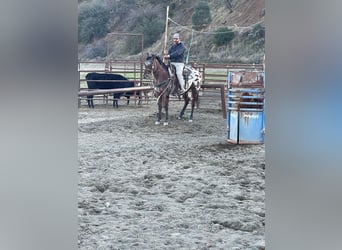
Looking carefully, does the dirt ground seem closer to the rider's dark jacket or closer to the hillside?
the rider's dark jacket

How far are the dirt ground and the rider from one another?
98 centimetres

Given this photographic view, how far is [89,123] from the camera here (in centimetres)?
632

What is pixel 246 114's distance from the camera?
15.3 ft

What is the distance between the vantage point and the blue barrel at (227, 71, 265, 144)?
4582mm

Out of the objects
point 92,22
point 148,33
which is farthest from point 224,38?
point 92,22

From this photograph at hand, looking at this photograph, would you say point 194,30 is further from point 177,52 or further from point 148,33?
point 177,52

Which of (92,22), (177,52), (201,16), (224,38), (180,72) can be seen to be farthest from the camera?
(92,22)

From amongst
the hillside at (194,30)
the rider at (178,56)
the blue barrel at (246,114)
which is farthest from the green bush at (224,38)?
the blue barrel at (246,114)

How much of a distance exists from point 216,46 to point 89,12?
221 inches

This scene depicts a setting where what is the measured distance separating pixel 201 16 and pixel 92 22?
161 inches
